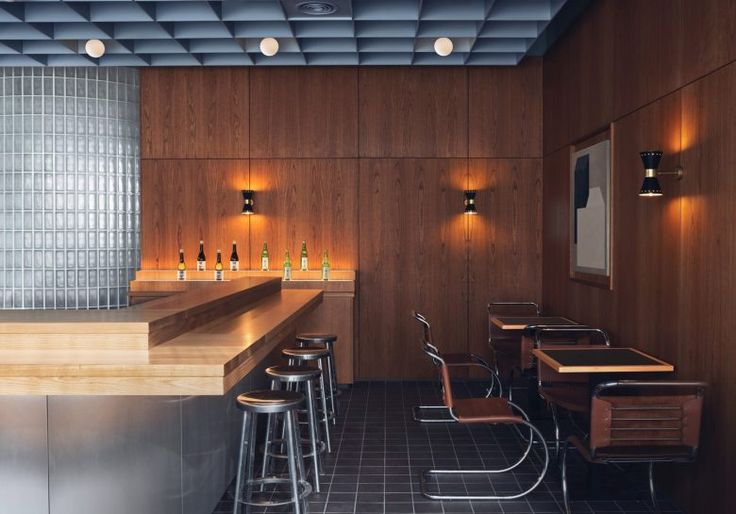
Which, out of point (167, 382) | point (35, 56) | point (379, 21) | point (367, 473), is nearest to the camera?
point (167, 382)

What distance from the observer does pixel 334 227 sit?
22.6 ft

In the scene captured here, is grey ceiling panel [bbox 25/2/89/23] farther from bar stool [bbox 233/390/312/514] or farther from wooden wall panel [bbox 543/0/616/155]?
wooden wall panel [bbox 543/0/616/155]

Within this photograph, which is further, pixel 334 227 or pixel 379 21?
pixel 334 227

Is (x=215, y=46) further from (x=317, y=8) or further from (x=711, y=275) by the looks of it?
(x=711, y=275)

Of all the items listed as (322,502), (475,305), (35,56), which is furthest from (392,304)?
(35,56)

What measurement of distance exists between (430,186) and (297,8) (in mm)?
2394

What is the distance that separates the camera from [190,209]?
6.94 meters

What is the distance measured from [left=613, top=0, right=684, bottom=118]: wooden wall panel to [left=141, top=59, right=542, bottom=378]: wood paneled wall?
7.47 feet

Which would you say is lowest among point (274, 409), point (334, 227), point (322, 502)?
point (322, 502)

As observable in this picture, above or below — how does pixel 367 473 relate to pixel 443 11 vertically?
below

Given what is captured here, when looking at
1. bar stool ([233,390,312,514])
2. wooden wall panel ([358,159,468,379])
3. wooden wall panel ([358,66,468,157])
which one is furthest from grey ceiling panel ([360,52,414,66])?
bar stool ([233,390,312,514])

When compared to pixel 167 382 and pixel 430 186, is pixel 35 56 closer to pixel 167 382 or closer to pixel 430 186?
pixel 430 186

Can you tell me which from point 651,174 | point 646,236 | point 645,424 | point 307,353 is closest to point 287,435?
point 307,353

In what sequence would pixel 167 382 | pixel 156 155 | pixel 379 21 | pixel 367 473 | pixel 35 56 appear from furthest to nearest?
pixel 156 155
pixel 35 56
pixel 379 21
pixel 367 473
pixel 167 382
